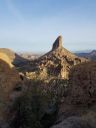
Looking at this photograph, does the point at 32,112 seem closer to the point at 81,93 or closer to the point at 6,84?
the point at 6,84

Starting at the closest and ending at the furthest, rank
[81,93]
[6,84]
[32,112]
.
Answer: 1. [81,93]
2. [32,112]
3. [6,84]

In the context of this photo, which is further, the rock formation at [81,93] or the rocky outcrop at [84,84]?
the rocky outcrop at [84,84]

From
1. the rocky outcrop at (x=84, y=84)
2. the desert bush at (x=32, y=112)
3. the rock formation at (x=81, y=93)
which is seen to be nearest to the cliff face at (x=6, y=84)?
the desert bush at (x=32, y=112)

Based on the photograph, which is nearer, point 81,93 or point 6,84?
point 81,93

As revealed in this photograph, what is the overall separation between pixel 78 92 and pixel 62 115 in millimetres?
2184

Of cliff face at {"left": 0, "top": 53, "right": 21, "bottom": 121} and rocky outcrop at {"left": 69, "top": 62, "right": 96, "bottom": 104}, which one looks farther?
cliff face at {"left": 0, "top": 53, "right": 21, "bottom": 121}

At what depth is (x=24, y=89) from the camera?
32750 millimetres

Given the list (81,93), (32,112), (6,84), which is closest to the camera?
(81,93)

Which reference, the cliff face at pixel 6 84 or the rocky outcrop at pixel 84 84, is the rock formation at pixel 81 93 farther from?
the cliff face at pixel 6 84

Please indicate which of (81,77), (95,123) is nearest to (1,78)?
(81,77)

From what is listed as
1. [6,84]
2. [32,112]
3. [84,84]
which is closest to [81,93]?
[84,84]

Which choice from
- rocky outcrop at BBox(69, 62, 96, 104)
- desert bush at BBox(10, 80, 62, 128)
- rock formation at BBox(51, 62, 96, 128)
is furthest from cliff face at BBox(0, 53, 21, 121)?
rocky outcrop at BBox(69, 62, 96, 104)

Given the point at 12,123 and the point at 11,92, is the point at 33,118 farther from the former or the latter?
the point at 11,92

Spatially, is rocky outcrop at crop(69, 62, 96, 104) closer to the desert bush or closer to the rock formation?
the rock formation
